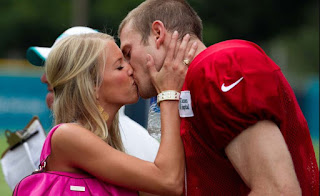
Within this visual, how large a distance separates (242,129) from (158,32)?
0.81m

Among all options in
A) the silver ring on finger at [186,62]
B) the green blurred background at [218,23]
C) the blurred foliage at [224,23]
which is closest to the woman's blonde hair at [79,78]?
the silver ring on finger at [186,62]

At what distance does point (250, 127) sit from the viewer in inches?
92.7

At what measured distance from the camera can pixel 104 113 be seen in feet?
10.3

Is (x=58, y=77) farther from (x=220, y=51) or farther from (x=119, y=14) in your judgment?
(x=119, y=14)

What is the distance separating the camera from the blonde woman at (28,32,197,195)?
9.34ft

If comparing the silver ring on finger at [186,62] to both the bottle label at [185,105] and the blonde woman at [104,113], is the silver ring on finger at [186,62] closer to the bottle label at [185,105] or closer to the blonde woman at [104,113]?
the blonde woman at [104,113]

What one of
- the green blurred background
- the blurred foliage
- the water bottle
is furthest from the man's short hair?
the blurred foliage

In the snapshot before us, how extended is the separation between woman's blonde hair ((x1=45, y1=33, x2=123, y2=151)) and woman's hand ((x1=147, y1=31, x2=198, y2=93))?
0.35 meters

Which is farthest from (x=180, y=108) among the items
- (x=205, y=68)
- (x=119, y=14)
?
(x=119, y=14)

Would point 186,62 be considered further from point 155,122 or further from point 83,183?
point 83,183

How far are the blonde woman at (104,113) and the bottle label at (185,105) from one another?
20cm

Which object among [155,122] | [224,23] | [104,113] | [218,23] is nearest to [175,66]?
[104,113]

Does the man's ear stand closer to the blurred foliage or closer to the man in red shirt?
the man in red shirt

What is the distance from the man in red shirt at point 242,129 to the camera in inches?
91.5
